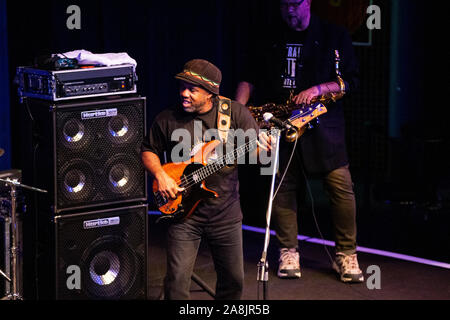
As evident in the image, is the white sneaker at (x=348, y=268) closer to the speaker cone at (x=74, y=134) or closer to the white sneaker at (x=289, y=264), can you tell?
the white sneaker at (x=289, y=264)

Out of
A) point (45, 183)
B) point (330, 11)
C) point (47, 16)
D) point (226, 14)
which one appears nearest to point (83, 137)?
point (45, 183)

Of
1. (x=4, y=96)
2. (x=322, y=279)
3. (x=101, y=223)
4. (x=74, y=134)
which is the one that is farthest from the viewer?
(x=4, y=96)

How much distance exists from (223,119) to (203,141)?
0.18 meters

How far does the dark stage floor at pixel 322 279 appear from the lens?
5754 mm

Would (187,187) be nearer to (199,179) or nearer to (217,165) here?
(199,179)

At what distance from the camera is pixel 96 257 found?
17.4 ft

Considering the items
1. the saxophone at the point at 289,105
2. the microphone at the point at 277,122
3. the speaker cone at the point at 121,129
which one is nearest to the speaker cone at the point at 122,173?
the speaker cone at the point at 121,129

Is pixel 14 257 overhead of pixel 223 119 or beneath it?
beneath

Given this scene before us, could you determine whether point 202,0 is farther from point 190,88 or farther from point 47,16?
point 190,88

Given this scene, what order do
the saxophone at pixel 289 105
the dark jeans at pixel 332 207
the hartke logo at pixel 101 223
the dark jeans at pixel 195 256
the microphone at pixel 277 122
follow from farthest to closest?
the dark jeans at pixel 332 207 < the saxophone at pixel 289 105 < the hartke logo at pixel 101 223 < the dark jeans at pixel 195 256 < the microphone at pixel 277 122

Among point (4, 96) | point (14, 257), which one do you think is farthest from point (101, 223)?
point (4, 96)

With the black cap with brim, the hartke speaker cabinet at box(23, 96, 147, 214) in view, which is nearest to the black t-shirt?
the black cap with brim

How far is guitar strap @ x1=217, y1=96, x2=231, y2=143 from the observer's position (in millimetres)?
4809

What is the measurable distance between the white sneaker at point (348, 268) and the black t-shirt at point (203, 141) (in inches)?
58.5
